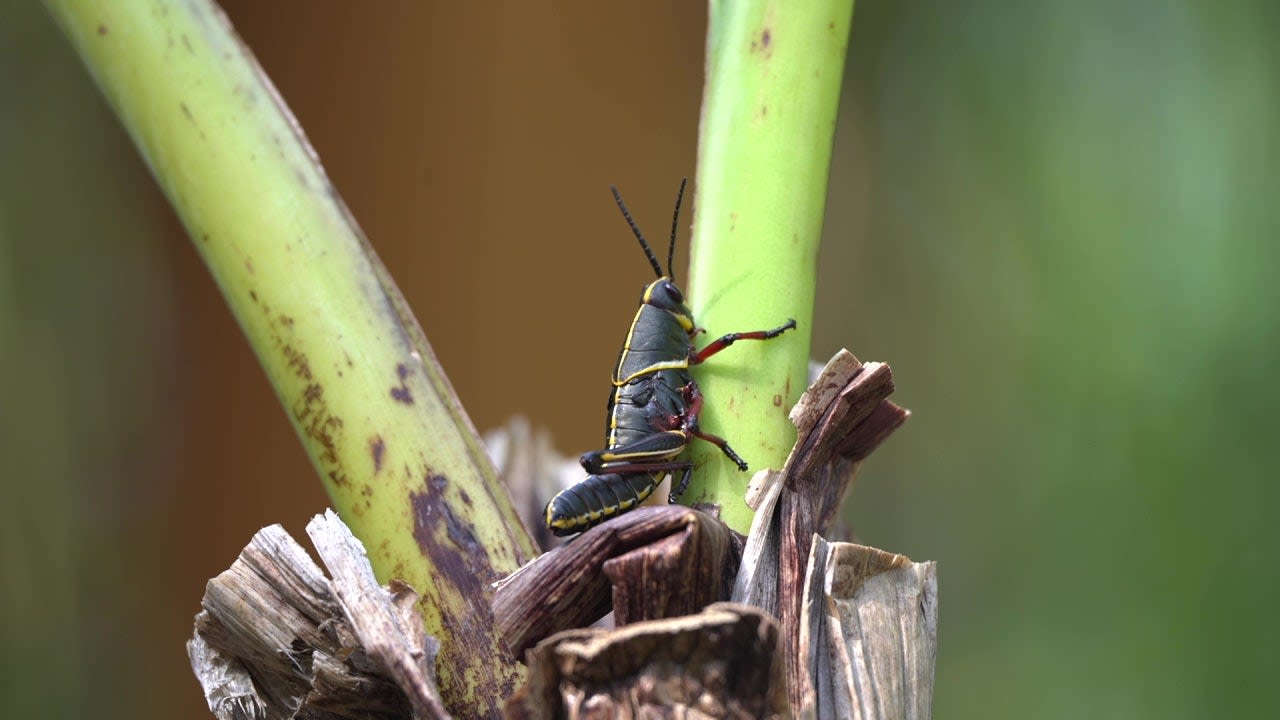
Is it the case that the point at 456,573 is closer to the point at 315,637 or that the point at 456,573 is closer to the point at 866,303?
the point at 315,637

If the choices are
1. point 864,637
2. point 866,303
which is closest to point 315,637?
point 864,637

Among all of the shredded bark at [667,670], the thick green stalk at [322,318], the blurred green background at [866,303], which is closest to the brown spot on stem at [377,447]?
the thick green stalk at [322,318]

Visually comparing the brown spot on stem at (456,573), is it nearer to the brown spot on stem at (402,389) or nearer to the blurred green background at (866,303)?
the brown spot on stem at (402,389)

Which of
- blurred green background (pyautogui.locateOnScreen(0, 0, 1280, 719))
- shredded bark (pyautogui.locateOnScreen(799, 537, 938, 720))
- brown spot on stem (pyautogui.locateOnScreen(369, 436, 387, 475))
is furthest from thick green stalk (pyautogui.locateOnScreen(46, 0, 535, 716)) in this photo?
blurred green background (pyautogui.locateOnScreen(0, 0, 1280, 719))

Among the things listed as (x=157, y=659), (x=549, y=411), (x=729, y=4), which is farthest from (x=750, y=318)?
(x=157, y=659)

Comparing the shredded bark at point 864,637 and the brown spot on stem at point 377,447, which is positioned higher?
the brown spot on stem at point 377,447

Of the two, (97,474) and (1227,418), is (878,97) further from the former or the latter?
(97,474)
